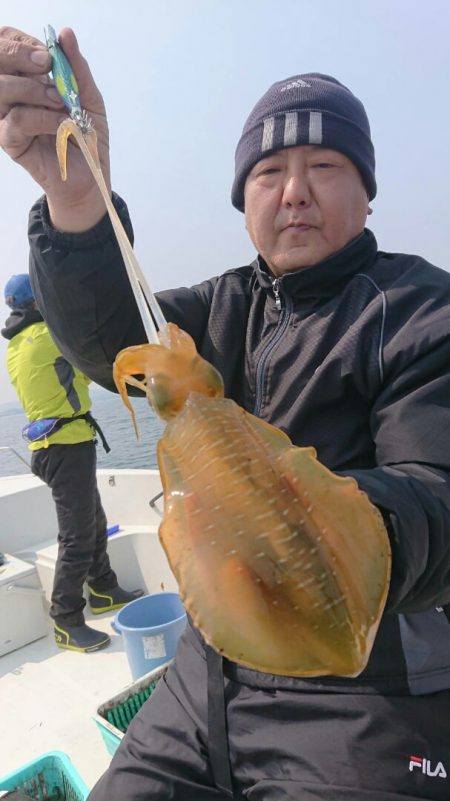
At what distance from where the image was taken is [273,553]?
101 centimetres

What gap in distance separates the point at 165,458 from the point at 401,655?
1081 mm

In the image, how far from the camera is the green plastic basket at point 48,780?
116 inches

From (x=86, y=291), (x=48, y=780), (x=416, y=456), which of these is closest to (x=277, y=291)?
(x=86, y=291)

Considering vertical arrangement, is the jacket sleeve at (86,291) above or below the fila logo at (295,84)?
below

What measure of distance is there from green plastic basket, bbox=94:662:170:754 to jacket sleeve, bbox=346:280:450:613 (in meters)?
2.51

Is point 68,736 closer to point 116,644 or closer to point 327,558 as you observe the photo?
point 116,644

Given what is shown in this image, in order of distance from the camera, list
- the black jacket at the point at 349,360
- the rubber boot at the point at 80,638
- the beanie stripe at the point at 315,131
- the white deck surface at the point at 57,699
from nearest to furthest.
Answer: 1. the black jacket at the point at 349,360
2. the beanie stripe at the point at 315,131
3. the white deck surface at the point at 57,699
4. the rubber boot at the point at 80,638

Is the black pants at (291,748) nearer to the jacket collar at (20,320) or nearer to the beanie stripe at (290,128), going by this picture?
the beanie stripe at (290,128)

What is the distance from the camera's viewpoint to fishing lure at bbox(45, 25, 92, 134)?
189cm

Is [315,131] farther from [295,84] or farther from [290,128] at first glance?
[295,84]

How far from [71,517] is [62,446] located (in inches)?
26.4

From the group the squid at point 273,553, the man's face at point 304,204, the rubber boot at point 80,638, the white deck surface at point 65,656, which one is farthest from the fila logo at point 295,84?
the rubber boot at point 80,638

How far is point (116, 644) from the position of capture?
16.8ft

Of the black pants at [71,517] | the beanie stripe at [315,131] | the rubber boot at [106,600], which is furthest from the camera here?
the rubber boot at [106,600]
